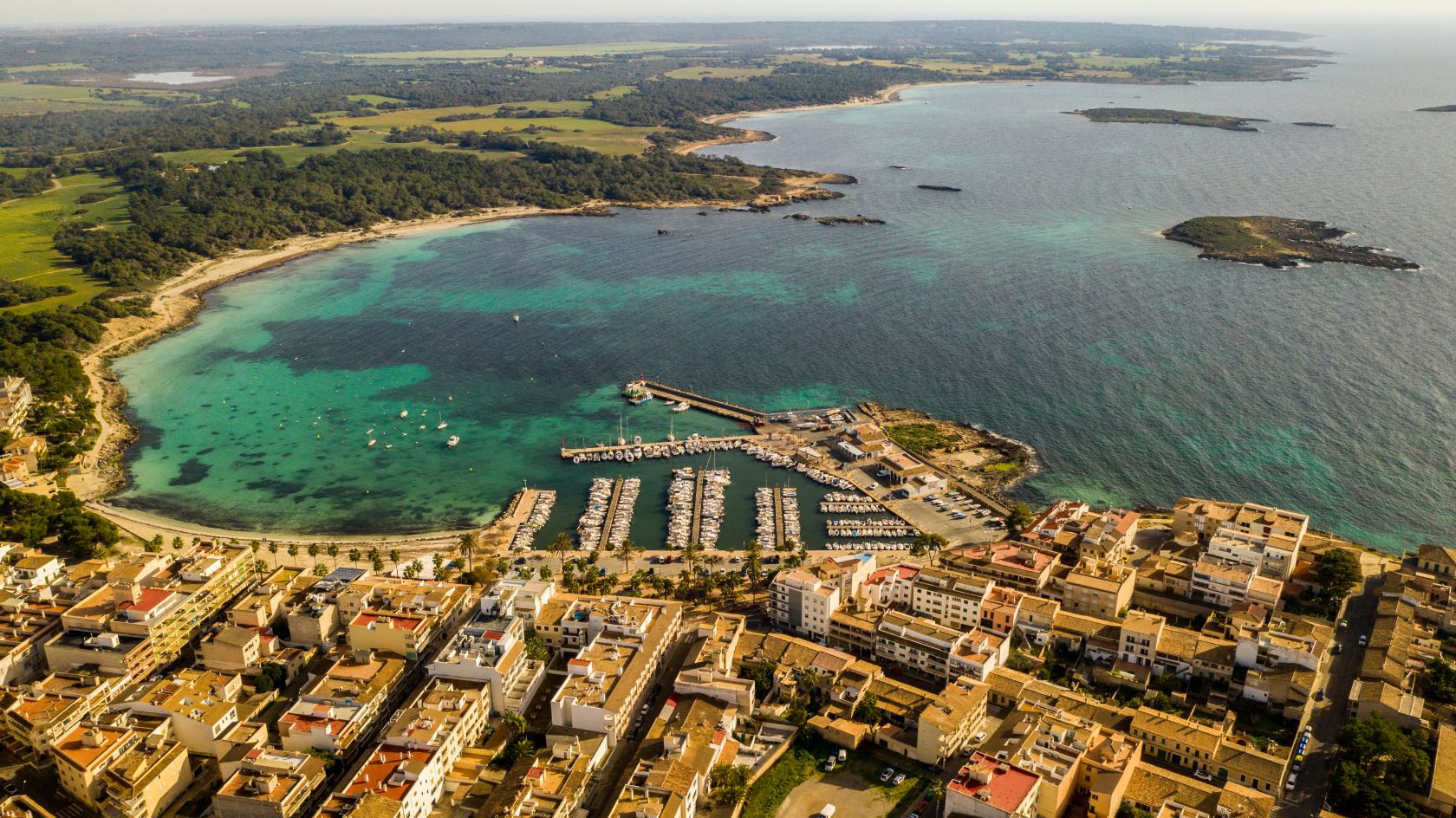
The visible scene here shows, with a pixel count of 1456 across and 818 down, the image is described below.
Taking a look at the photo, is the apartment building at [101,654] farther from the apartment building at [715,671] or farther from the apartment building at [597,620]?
the apartment building at [715,671]

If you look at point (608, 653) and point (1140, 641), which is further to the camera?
point (1140, 641)

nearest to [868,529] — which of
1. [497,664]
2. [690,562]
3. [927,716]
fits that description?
[690,562]

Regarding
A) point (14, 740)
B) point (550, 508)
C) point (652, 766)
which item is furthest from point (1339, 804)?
point (14, 740)

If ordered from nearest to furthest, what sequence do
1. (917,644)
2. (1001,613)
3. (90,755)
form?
(90,755), (917,644), (1001,613)

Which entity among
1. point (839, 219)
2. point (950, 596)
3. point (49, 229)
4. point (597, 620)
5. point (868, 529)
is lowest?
point (868, 529)

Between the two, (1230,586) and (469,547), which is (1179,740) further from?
(469,547)

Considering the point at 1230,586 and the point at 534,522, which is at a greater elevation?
the point at 1230,586

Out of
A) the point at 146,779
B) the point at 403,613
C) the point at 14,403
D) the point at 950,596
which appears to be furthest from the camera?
the point at 14,403
